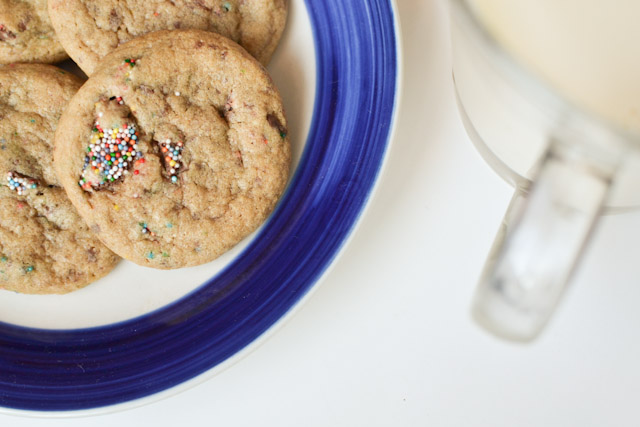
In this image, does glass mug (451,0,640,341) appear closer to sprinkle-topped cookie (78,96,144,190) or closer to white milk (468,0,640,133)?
white milk (468,0,640,133)

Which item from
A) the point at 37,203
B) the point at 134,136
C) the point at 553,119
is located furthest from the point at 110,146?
the point at 553,119

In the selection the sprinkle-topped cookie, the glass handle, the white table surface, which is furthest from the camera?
the white table surface

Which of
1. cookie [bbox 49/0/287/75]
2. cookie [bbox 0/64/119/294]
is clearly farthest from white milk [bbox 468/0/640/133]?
cookie [bbox 0/64/119/294]

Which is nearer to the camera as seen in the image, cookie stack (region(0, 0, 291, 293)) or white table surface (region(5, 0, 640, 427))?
cookie stack (region(0, 0, 291, 293))

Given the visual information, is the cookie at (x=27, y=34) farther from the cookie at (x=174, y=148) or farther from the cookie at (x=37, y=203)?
the cookie at (x=174, y=148)

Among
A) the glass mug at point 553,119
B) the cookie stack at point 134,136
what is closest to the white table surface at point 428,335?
the cookie stack at point 134,136

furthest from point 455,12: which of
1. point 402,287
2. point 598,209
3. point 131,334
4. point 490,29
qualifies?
point 131,334

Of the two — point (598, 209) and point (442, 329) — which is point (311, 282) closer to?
point (442, 329)

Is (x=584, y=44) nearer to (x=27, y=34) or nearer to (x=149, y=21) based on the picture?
(x=149, y=21)
